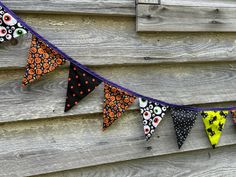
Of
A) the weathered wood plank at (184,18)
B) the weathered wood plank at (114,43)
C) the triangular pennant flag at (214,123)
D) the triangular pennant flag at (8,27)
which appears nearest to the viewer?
the triangular pennant flag at (8,27)

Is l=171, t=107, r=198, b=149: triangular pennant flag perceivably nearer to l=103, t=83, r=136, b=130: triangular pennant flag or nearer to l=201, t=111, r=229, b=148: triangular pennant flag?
l=201, t=111, r=229, b=148: triangular pennant flag

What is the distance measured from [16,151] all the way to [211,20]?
109 centimetres

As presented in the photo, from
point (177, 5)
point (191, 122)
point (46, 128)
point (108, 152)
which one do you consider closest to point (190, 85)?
point (191, 122)

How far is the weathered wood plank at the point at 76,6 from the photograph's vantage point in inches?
46.4

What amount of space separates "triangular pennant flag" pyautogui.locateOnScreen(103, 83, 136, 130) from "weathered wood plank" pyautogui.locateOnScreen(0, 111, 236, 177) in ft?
0.17

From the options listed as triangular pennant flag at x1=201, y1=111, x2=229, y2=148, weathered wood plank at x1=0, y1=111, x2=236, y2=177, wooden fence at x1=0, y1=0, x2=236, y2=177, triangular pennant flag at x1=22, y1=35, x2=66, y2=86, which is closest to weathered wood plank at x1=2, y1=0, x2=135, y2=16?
wooden fence at x1=0, y1=0, x2=236, y2=177

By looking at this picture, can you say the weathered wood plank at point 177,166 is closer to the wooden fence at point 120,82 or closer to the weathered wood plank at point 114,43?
the wooden fence at point 120,82

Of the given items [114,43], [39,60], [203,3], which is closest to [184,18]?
[203,3]

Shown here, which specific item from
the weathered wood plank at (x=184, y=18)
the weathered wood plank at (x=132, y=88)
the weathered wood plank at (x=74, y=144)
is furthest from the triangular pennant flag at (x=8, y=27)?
the weathered wood plank at (x=184, y=18)

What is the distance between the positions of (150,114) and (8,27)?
0.71m

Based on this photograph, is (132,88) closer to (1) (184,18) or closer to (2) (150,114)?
(2) (150,114)

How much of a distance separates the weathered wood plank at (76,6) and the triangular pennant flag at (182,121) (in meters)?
0.51

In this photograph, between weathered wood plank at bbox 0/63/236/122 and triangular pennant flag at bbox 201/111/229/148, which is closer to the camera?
weathered wood plank at bbox 0/63/236/122

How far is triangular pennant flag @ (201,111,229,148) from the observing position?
4.98ft
